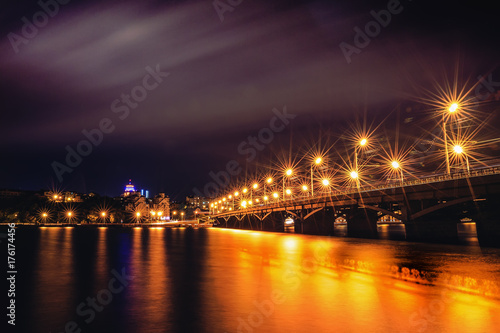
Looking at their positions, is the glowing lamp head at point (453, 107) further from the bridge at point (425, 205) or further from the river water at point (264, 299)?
the river water at point (264, 299)

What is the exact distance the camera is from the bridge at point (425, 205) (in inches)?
1570

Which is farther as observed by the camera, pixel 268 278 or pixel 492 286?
pixel 268 278

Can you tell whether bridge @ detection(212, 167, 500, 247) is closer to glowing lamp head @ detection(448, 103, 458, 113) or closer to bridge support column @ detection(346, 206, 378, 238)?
bridge support column @ detection(346, 206, 378, 238)

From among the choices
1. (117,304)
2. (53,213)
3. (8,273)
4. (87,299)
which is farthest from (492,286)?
(53,213)

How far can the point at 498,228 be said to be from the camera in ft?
166

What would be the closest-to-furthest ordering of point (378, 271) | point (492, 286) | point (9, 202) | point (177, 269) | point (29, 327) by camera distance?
point (29, 327) → point (492, 286) → point (378, 271) → point (177, 269) → point (9, 202)

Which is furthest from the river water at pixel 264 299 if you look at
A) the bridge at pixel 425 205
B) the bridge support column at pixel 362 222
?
the bridge support column at pixel 362 222

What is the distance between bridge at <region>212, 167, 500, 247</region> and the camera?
131 feet

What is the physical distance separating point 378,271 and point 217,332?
14.9 metres

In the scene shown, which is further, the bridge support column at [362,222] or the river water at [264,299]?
the bridge support column at [362,222]

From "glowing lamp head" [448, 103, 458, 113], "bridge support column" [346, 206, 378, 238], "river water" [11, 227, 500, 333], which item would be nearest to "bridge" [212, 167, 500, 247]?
"bridge support column" [346, 206, 378, 238]

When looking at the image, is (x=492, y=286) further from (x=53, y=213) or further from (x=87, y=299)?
(x=53, y=213)

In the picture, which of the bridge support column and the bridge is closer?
the bridge

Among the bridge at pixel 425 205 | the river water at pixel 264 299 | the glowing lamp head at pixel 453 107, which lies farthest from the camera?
the glowing lamp head at pixel 453 107
